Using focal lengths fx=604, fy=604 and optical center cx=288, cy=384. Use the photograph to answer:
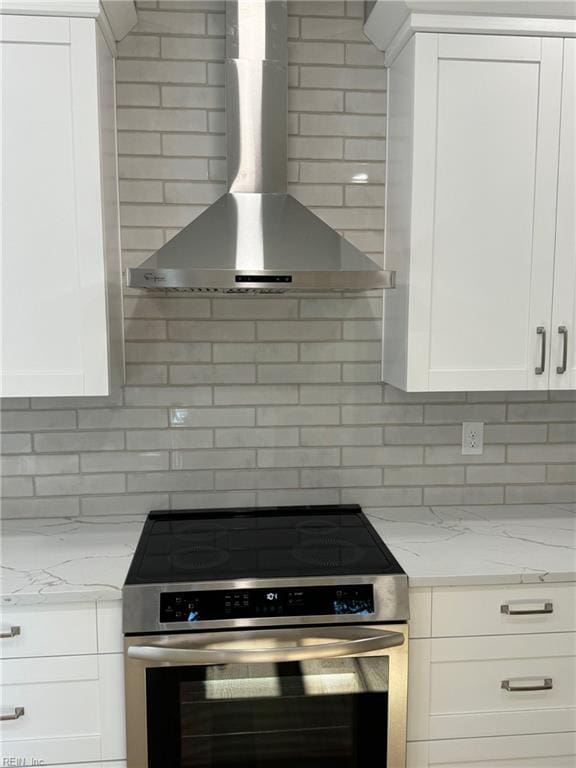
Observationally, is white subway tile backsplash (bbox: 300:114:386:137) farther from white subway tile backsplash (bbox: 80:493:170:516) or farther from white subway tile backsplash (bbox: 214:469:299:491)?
white subway tile backsplash (bbox: 80:493:170:516)

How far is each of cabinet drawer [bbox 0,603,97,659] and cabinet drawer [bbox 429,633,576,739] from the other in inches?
37.0

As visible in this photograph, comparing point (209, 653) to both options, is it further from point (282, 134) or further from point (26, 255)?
point (282, 134)

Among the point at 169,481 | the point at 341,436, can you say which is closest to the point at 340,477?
the point at 341,436

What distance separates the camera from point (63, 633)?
158 centimetres

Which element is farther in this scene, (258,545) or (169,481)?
(169,481)

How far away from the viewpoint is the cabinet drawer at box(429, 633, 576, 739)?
5.53 feet

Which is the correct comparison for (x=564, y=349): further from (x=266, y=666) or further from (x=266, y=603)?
(x=266, y=666)

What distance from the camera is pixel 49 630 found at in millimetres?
1577

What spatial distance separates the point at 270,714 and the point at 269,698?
5 centimetres

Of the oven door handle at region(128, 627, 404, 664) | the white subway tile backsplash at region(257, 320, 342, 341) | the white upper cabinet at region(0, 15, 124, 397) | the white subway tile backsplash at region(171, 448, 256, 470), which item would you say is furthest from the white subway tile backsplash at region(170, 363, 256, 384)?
the oven door handle at region(128, 627, 404, 664)

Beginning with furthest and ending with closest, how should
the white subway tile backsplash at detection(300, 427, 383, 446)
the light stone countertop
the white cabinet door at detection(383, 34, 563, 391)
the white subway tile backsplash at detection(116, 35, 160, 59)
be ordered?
the white subway tile backsplash at detection(300, 427, 383, 446)
the white subway tile backsplash at detection(116, 35, 160, 59)
the white cabinet door at detection(383, 34, 563, 391)
the light stone countertop

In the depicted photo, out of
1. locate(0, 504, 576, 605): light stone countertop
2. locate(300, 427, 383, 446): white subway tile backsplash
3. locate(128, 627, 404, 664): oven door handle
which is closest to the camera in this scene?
locate(128, 627, 404, 664): oven door handle

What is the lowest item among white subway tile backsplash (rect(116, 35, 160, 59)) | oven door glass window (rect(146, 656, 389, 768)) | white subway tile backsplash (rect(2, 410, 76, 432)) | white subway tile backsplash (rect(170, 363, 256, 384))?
oven door glass window (rect(146, 656, 389, 768))

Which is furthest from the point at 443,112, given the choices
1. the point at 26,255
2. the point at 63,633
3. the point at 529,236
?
the point at 63,633
